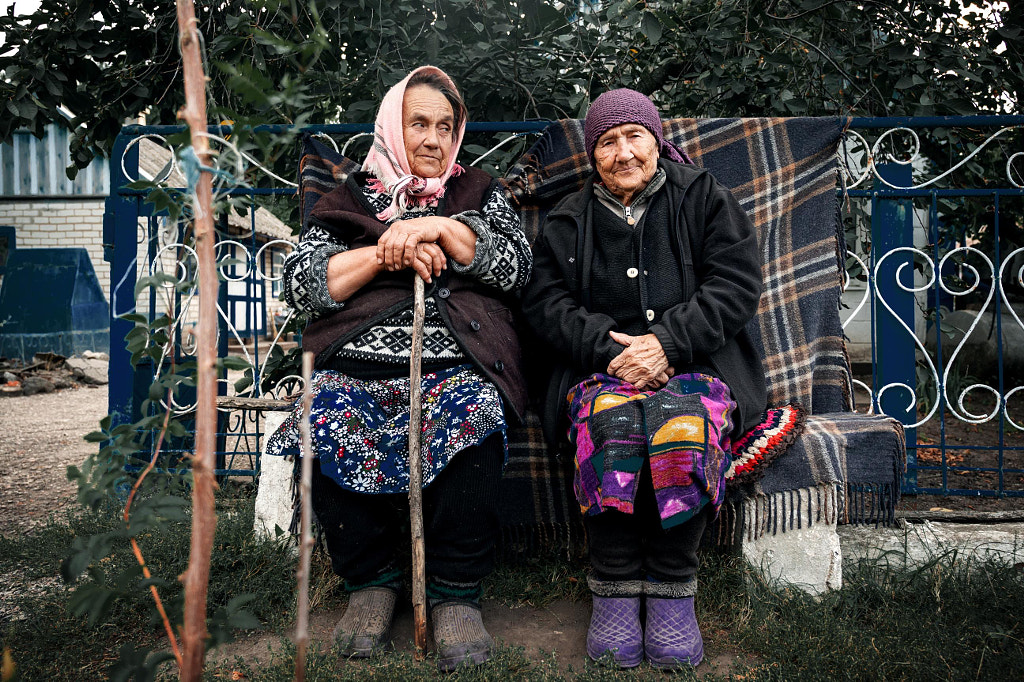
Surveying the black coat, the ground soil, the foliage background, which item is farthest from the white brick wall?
the black coat

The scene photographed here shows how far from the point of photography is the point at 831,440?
7.80 ft

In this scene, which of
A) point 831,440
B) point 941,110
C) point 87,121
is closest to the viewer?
point 831,440

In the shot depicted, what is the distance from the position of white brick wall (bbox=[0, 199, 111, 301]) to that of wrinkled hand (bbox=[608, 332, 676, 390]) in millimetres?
11964

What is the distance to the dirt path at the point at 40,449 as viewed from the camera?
3637mm

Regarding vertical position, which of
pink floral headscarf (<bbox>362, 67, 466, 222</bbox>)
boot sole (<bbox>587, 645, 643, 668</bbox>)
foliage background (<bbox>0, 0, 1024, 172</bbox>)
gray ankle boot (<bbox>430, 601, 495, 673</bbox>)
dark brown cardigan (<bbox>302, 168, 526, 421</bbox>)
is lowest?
boot sole (<bbox>587, 645, 643, 668</bbox>)

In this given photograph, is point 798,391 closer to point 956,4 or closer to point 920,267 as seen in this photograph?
point 920,267

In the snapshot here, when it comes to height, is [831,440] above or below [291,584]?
above

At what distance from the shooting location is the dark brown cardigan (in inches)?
91.9

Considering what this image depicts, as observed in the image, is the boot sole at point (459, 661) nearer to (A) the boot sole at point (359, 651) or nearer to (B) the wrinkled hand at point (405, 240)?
(A) the boot sole at point (359, 651)

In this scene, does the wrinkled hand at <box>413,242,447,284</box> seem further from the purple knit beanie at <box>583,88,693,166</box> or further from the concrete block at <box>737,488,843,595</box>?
the concrete block at <box>737,488,843,595</box>

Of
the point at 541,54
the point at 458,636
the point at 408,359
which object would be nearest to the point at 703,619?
the point at 458,636

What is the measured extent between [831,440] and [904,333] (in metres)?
1.16

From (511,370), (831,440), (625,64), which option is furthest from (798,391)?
(625,64)

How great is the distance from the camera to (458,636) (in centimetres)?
204
